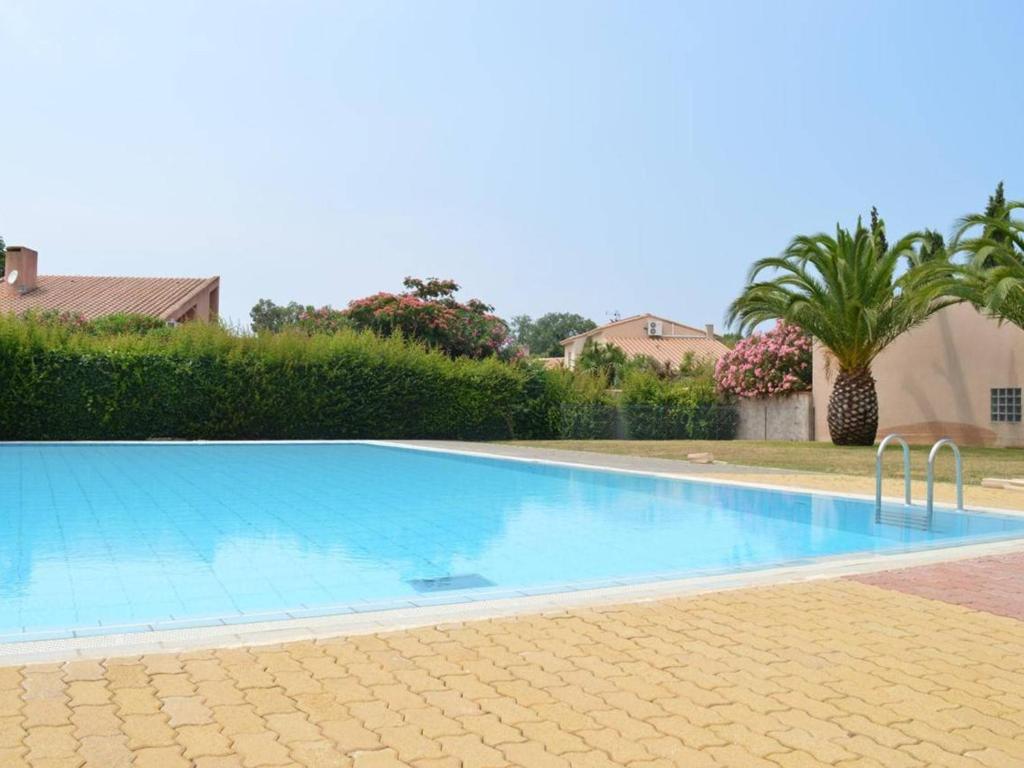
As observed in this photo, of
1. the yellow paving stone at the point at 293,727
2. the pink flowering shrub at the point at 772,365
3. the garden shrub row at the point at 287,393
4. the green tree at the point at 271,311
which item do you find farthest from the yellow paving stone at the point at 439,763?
the green tree at the point at 271,311

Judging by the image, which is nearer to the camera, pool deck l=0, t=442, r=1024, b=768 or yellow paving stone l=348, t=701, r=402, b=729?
pool deck l=0, t=442, r=1024, b=768

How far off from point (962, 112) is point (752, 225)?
849cm

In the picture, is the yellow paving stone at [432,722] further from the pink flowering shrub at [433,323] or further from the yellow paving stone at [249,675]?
the pink flowering shrub at [433,323]

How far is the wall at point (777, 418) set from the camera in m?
30.3

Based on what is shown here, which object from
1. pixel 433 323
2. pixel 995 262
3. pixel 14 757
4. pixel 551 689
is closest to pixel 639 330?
pixel 433 323

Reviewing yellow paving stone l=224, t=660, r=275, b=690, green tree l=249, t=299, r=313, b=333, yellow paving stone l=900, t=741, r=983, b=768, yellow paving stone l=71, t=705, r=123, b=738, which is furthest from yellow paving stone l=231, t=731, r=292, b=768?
green tree l=249, t=299, r=313, b=333

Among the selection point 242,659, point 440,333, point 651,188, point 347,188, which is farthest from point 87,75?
point 440,333

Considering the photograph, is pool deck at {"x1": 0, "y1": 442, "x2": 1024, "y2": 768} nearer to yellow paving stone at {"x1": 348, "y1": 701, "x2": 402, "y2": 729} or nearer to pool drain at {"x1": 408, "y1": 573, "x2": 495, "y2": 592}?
yellow paving stone at {"x1": 348, "y1": 701, "x2": 402, "y2": 729}

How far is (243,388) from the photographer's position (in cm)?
2488

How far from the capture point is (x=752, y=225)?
27250 millimetres

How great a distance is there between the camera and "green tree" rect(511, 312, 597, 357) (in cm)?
10330

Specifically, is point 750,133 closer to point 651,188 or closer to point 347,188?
point 651,188

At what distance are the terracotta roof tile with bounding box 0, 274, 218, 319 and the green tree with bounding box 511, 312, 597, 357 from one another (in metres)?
59.0

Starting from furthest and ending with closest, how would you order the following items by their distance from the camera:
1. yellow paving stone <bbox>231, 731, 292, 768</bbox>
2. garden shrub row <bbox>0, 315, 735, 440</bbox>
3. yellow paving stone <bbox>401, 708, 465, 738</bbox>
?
1. garden shrub row <bbox>0, 315, 735, 440</bbox>
2. yellow paving stone <bbox>401, 708, 465, 738</bbox>
3. yellow paving stone <bbox>231, 731, 292, 768</bbox>
